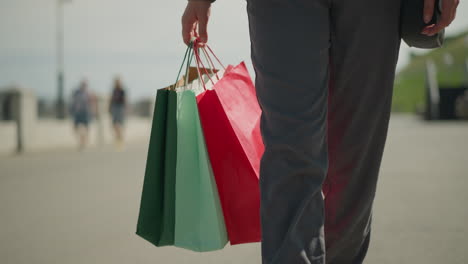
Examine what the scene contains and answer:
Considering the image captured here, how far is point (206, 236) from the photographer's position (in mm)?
2080

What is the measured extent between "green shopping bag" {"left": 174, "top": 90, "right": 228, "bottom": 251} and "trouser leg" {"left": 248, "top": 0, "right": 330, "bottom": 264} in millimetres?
469

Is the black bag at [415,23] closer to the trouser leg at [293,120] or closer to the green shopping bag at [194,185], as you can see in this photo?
the trouser leg at [293,120]

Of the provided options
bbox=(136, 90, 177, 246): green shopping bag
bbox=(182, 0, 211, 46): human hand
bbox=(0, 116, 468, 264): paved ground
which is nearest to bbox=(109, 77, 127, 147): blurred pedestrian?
bbox=(0, 116, 468, 264): paved ground

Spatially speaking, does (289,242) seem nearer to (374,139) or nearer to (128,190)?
(374,139)

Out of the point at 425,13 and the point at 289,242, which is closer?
the point at 289,242

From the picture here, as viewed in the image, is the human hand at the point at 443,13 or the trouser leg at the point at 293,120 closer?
Result: the trouser leg at the point at 293,120

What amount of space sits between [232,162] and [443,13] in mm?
953

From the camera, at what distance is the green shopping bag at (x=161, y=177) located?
2.09 metres

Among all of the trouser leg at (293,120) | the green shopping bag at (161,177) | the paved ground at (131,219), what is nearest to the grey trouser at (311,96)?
the trouser leg at (293,120)

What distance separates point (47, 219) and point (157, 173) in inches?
88.0

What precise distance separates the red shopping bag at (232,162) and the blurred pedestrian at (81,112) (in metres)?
11.6

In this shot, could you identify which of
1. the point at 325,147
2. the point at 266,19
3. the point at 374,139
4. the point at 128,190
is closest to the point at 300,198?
the point at 325,147

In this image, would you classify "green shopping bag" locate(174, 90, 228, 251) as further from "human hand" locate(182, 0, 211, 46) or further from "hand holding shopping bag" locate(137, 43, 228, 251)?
"human hand" locate(182, 0, 211, 46)

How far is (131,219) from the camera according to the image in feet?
12.5
